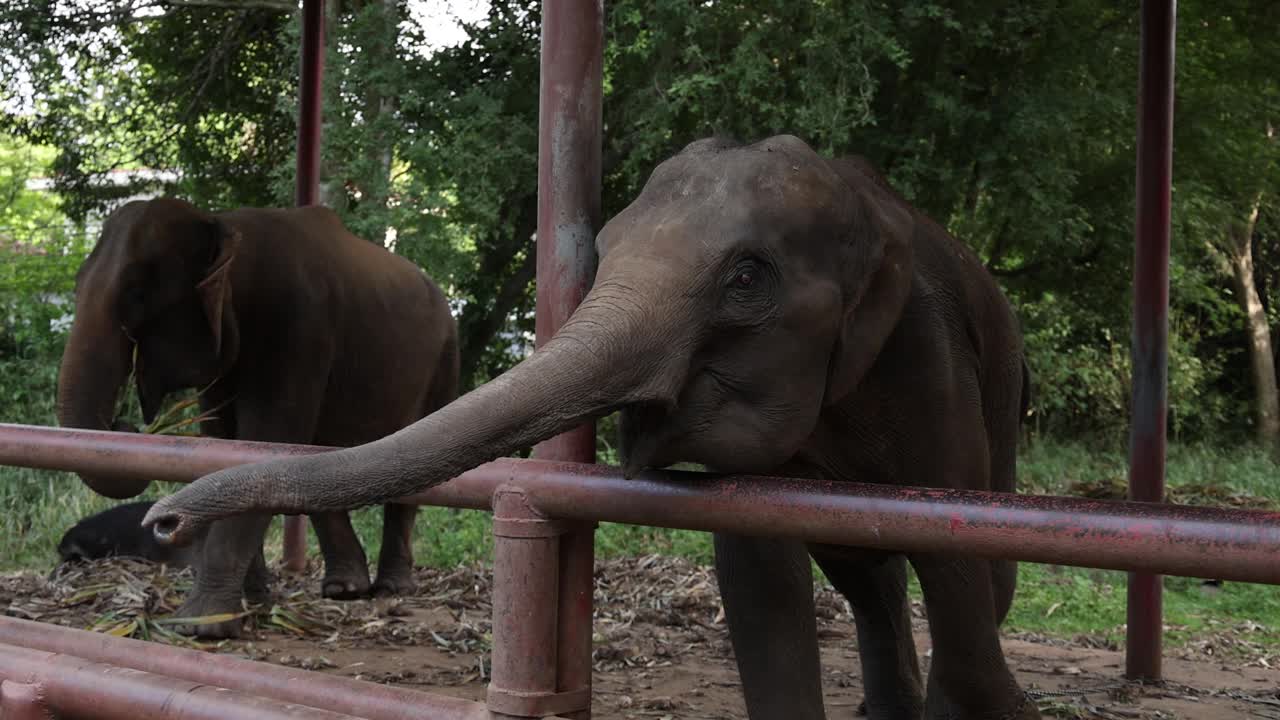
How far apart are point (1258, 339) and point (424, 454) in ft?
52.2

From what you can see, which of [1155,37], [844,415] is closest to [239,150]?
[1155,37]

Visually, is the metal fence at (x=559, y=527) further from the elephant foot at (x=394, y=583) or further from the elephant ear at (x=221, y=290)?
the elephant foot at (x=394, y=583)

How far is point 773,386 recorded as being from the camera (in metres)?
2.70

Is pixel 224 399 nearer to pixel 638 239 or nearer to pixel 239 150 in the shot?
pixel 638 239

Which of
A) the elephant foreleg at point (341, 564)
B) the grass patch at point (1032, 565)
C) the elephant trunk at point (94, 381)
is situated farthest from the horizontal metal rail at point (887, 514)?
the grass patch at point (1032, 565)

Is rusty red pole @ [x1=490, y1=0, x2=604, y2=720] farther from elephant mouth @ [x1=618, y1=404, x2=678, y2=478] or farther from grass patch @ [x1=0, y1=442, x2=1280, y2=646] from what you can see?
grass patch @ [x1=0, y1=442, x2=1280, y2=646]

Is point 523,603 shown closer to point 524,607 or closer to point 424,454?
point 524,607

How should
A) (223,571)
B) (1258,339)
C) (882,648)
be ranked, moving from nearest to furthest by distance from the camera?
(882,648), (223,571), (1258,339)

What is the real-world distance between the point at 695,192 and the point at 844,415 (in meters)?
0.87

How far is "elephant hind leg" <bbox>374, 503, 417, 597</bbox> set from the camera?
24.4ft

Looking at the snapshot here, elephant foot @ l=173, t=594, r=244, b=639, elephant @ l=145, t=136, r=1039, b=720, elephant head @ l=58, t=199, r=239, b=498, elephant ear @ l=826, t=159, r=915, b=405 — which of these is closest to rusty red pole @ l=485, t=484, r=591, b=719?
elephant @ l=145, t=136, r=1039, b=720

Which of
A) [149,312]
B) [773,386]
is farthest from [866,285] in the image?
[149,312]

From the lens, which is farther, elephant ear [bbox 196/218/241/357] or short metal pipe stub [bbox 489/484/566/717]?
elephant ear [bbox 196/218/241/357]

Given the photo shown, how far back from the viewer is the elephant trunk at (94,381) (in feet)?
17.4
